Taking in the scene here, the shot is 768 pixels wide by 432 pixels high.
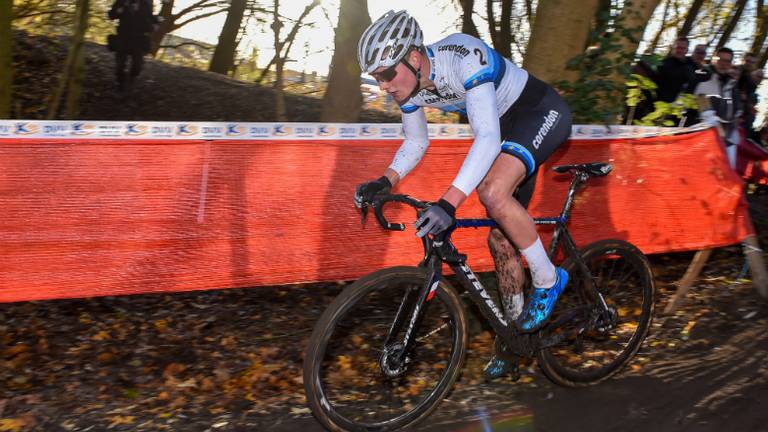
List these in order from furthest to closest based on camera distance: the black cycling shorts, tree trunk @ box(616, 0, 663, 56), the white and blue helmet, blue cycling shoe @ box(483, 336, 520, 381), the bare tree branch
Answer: the bare tree branch
tree trunk @ box(616, 0, 663, 56)
blue cycling shoe @ box(483, 336, 520, 381)
the black cycling shorts
the white and blue helmet

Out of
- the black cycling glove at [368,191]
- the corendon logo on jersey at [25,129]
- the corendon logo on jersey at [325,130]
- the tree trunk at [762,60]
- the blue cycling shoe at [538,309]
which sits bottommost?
the blue cycling shoe at [538,309]

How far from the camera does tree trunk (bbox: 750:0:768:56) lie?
17438 mm

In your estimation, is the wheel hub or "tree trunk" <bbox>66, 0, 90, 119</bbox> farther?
"tree trunk" <bbox>66, 0, 90, 119</bbox>

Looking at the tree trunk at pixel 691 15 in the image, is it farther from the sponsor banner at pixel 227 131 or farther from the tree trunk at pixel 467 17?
the sponsor banner at pixel 227 131

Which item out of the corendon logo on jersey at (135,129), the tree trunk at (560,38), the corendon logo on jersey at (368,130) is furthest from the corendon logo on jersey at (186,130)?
the tree trunk at (560,38)

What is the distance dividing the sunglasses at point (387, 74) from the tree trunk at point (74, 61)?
5661 millimetres

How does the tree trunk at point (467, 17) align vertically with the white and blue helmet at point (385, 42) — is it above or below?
below

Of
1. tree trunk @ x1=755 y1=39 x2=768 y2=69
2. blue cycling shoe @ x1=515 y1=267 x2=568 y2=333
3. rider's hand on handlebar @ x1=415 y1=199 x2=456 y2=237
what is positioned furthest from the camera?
tree trunk @ x1=755 y1=39 x2=768 y2=69

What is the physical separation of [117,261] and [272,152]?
1.14 m

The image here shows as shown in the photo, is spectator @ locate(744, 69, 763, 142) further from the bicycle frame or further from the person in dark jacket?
the person in dark jacket

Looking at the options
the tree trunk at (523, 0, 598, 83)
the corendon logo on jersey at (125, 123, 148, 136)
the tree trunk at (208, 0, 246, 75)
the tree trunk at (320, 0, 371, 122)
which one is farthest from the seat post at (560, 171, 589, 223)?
the tree trunk at (208, 0, 246, 75)

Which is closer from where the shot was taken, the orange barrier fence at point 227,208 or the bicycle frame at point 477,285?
the bicycle frame at point 477,285

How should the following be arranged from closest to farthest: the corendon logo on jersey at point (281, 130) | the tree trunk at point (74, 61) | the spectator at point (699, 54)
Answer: the corendon logo on jersey at point (281, 130), the tree trunk at point (74, 61), the spectator at point (699, 54)

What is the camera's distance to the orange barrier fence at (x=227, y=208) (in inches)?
160
